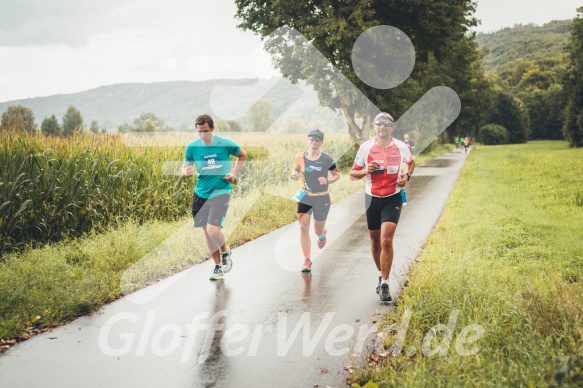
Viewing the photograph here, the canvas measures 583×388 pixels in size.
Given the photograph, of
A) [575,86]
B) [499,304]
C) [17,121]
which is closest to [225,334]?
[499,304]

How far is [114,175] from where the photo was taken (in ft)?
31.4

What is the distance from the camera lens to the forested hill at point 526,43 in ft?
501

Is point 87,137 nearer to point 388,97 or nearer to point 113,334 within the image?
point 113,334

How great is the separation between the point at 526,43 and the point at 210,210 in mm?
189529

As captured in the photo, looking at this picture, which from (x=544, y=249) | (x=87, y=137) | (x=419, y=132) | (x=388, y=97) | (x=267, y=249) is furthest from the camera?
(x=419, y=132)

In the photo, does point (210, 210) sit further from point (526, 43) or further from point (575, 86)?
point (526, 43)

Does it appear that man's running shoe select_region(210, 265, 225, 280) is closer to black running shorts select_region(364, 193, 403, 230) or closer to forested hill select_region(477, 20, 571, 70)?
black running shorts select_region(364, 193, 403, 230)

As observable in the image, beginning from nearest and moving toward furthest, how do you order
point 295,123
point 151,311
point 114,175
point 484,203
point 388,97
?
point 151,311 < point 114,175 < point 484,203 < point 388,97 < point 295,123

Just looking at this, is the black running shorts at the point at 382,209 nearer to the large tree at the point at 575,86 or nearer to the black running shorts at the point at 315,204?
the black running shorts at the point at 315,204

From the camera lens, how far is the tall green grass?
3453mm

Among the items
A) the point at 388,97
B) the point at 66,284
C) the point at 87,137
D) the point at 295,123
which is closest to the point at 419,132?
the point at 295,123

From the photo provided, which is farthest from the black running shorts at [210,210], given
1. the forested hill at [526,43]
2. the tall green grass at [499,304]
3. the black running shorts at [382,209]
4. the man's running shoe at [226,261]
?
the forested hill at [526,43]

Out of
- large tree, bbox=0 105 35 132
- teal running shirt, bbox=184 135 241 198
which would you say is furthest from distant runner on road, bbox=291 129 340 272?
large tree, bbox=0 105 35 132

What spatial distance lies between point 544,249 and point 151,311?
6.11 metres
